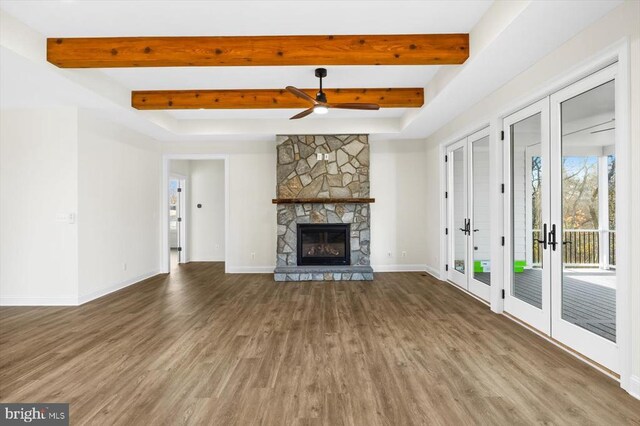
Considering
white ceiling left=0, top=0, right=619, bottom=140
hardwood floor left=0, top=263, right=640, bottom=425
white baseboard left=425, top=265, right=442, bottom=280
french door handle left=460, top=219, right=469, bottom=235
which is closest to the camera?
hardwood floor left=0, top=263, right=640, bottom=425

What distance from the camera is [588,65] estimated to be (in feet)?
8.49

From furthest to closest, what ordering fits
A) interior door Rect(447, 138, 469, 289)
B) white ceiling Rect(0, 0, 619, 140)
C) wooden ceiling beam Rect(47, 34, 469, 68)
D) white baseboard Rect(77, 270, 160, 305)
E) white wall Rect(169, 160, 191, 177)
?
white wall Rect(169, 160, 191, 177) < interior door Rect(447, 138, 469, 289) < white baseboard Rect(77, 270, 160, 305) < wooden ceiling beam Rect(47, 34, 469, 68) < white ceiling Rect(0, 0, 619, 140)

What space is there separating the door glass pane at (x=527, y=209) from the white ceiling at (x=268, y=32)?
660 millimetres

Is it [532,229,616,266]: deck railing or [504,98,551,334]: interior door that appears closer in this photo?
[532,229,616,266]: deck railing

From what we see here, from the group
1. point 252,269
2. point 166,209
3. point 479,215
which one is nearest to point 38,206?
point 166,209

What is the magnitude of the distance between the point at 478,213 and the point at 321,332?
2.91 meters

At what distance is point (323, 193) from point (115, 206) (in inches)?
137

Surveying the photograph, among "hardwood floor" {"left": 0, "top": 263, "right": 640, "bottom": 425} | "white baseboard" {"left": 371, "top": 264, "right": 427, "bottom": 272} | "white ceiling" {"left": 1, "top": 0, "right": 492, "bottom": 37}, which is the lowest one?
"hardwood floor" {"left": 0, "top": 263, "right": 640, "bottom": 425}

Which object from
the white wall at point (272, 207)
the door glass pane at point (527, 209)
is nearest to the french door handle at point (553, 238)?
the door glass pane at point (527, 209)

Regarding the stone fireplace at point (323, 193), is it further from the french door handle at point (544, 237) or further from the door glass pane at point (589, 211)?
the door glass pane at point (589, 211)

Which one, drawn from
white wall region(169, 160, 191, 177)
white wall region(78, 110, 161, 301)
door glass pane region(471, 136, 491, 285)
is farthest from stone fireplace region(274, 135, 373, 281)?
white wall region(169, 160, 191, 177)

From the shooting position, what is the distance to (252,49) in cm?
333

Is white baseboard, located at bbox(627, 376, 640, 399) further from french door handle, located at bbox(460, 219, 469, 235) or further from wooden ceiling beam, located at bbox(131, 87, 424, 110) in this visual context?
wooden ceiling beam, located at bbox(131, 87, 424, 110)

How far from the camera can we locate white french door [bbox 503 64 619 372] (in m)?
2.63
